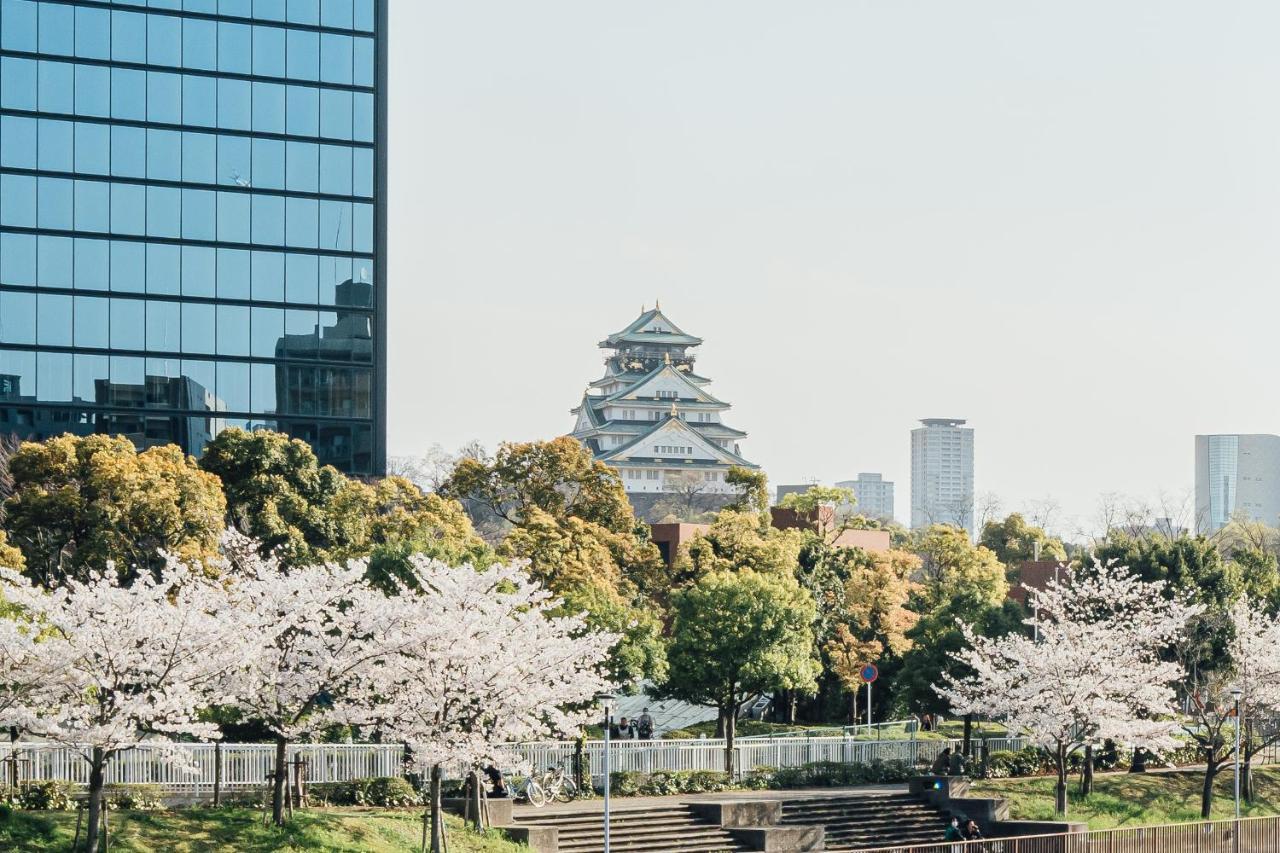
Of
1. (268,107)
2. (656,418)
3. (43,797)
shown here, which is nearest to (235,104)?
(268,107)

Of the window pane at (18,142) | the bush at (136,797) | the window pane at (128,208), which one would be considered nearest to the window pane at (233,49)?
the window pane at (128,208)

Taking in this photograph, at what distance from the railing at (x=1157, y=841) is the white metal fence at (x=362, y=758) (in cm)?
753

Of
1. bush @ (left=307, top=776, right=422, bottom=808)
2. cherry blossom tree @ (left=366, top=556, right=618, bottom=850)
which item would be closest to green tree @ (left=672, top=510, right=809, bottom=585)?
bush @ (left=307, top=776, right=422, bottom=808)

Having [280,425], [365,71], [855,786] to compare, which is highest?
[365,71]

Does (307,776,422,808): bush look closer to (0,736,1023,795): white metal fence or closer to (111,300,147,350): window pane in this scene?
(0,736,1023,795): white metal fence

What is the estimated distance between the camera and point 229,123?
69.8 metres

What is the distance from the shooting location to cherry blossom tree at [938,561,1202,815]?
40.3 metres

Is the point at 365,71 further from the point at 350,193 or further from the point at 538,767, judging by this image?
the point at 538,767

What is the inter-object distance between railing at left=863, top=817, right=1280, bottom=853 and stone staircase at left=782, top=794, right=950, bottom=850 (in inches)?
115

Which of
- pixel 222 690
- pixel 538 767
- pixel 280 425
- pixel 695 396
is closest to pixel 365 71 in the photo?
pixel 280 425

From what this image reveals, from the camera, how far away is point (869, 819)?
38344 millimetres

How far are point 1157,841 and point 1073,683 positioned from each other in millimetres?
5234

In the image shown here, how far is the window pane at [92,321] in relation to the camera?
6788 cm

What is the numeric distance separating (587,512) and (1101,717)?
83.5ft
